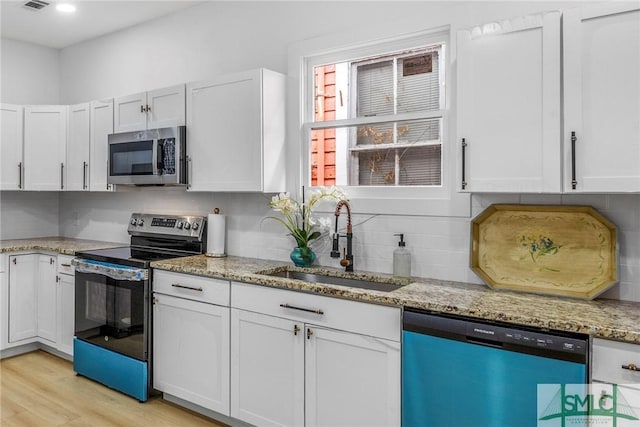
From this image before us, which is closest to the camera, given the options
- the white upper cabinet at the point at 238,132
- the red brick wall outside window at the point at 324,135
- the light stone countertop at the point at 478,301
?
the light stone countertop at the point at 478,301

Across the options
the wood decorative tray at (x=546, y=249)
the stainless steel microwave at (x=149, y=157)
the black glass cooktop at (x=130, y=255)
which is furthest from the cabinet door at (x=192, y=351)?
the wood decorative tray at (x=546, y=249)

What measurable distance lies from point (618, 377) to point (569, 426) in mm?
252

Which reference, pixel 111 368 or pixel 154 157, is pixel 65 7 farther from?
pixel 111 368

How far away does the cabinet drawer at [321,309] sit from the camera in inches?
82.2

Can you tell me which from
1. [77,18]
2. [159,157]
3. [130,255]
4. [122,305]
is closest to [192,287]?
[122,305]

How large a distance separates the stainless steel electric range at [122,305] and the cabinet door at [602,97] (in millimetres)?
2468

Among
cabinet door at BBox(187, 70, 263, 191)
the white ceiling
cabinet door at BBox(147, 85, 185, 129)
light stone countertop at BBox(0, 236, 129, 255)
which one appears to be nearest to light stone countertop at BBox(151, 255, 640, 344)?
cabinet door at BBox(187, 70, 263, 191)

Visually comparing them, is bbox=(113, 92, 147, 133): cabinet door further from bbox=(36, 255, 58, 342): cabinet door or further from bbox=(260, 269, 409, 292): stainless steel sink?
bbox=(260, 269, 409, 292): stainless steel sink

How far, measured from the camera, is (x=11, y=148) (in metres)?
4.12

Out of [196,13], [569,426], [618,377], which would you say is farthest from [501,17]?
[196,13]

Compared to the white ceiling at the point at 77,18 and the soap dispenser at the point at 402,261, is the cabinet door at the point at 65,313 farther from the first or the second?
the soap dispenser at the point at 402,261

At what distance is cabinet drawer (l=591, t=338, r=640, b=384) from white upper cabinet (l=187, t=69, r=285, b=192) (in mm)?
1943

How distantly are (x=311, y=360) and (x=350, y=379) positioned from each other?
0.22 meters

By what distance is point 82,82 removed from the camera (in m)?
4.55
